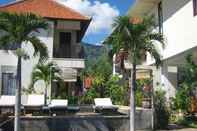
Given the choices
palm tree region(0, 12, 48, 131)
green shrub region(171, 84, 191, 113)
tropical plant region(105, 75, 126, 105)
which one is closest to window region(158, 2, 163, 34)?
tropical plant region(105, 75, 126, 105)

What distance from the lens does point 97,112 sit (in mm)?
27672

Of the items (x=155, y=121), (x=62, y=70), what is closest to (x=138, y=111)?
(x=155, y=121)

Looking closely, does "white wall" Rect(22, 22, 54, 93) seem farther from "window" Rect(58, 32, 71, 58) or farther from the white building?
the white building

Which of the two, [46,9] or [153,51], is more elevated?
[46,9]

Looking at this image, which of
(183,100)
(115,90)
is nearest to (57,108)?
(183,100)

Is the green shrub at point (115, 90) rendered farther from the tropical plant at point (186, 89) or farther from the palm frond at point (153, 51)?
the palm frond at point (153, 51)

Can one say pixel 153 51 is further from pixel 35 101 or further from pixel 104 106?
pixel 35 101

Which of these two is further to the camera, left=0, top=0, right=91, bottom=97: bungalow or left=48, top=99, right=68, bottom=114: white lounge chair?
left=0, top=0, right=91, bottom=97: bungalow

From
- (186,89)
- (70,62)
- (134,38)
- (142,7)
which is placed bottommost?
(186,89)

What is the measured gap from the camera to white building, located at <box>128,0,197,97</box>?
26.7 m

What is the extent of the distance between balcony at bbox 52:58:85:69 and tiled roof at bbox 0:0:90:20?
12.0ft

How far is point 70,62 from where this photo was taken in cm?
3647

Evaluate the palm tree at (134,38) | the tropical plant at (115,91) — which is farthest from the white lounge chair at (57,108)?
the tropical plant at (115,91)

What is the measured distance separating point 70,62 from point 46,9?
559 centimetres
